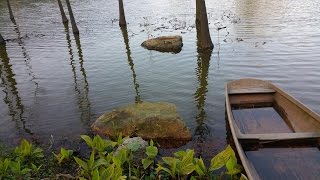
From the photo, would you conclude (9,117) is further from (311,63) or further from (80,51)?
(311,63)

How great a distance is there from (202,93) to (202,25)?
595 centimetres

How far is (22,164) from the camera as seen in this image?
6715 millimetres

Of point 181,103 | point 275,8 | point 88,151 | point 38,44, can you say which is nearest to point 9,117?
point 88,151

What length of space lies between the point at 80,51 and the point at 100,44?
5.55 ft

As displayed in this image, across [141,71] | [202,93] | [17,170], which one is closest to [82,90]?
[141,71]

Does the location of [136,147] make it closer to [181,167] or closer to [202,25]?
[181,167]

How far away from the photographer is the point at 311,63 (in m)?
13.3

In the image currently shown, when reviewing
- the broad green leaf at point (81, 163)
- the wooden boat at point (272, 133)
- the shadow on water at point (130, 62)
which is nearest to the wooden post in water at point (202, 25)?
the shadow on water at point (130, 62)

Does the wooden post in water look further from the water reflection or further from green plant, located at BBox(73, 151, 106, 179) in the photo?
green plant, located at BBox(73, 151, 106, 179)

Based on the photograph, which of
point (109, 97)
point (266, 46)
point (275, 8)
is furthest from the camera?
point (275, 8)

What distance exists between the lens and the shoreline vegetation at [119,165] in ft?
19.2

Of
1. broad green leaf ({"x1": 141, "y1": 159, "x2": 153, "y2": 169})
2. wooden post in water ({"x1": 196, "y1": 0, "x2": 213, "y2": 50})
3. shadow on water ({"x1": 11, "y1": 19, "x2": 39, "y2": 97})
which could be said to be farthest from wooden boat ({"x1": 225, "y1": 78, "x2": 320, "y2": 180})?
shadow on water ({"x1": 11, "y1": 19, "x2": 39, "y2": 97})

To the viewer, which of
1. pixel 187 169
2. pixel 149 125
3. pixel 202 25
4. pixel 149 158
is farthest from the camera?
pixel 202 25

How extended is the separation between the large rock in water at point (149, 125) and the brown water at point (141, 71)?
0.44 m
